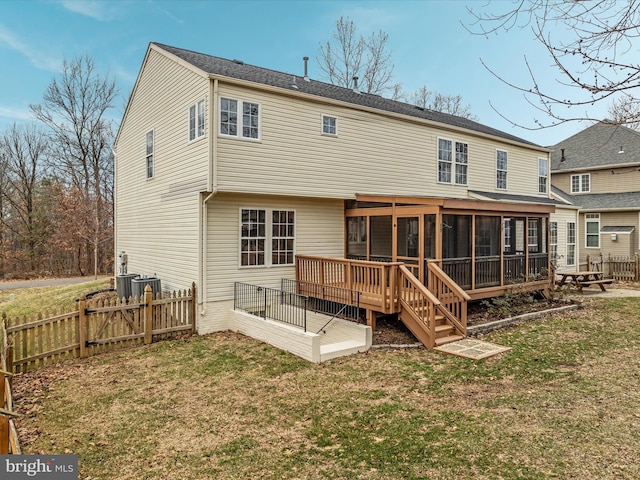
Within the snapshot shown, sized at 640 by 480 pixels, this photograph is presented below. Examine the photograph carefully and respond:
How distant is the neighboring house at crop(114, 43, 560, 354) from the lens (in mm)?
10023

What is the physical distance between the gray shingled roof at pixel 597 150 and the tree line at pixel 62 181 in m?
30.9

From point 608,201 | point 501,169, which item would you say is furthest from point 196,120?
point 608,201

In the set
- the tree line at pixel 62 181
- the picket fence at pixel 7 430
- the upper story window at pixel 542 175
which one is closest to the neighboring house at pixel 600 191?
the upper story window at pixel 542 175

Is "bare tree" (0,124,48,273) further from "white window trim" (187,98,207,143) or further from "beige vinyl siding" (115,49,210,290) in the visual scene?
"white window trim" (187,98,207,143)

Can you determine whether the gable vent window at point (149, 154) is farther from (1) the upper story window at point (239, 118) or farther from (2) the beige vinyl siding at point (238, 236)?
(1) the upper story window at point (239, 118)

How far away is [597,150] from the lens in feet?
78.8

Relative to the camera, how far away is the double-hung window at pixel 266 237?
35.6ft

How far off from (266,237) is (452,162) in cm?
848

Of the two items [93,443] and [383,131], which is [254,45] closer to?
[383,131]

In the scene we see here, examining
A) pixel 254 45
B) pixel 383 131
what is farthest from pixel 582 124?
pixel 254 45

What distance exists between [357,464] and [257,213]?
25.8 ft

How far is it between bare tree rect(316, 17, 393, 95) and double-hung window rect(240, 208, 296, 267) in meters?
18.7

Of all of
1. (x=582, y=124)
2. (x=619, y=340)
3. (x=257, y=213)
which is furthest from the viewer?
(x=257, y=213)

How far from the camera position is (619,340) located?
873cm
